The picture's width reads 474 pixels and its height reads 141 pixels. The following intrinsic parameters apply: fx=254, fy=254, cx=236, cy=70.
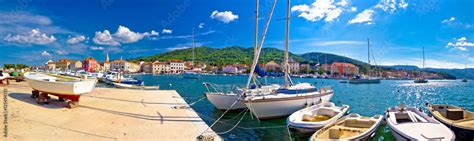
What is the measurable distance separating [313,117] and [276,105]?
2150 mm

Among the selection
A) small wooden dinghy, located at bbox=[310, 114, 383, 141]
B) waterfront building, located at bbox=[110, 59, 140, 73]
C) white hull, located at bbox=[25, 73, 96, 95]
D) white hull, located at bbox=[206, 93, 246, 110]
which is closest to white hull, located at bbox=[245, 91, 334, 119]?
white hull, located at bbox=[206, 93, 246, 110]

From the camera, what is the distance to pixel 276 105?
1367cm

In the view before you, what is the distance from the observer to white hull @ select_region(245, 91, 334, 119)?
13188 millimetres

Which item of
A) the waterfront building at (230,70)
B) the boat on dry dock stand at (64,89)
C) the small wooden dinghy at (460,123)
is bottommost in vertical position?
the small wooden dinghy at (460,123)

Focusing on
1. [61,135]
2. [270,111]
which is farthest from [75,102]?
[270,111]

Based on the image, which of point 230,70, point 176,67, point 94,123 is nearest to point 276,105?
point 94,123

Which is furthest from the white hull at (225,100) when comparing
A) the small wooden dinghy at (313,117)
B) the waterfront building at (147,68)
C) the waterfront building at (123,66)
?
the waterfront building at (147,68)

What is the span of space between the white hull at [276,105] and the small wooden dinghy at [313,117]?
1219 mm

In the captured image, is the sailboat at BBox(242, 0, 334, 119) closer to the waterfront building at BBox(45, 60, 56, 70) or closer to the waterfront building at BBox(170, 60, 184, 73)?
the waterfront building at BBox(45, 60, 56, 70)

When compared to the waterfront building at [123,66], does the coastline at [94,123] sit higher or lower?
lower

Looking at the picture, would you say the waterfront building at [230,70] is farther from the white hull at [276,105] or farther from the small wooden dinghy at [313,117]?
the small wooden dinghy at [313,117]

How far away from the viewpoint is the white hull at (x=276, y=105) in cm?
1319

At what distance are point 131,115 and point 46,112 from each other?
3206mm

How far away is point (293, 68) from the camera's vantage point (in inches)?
6004
